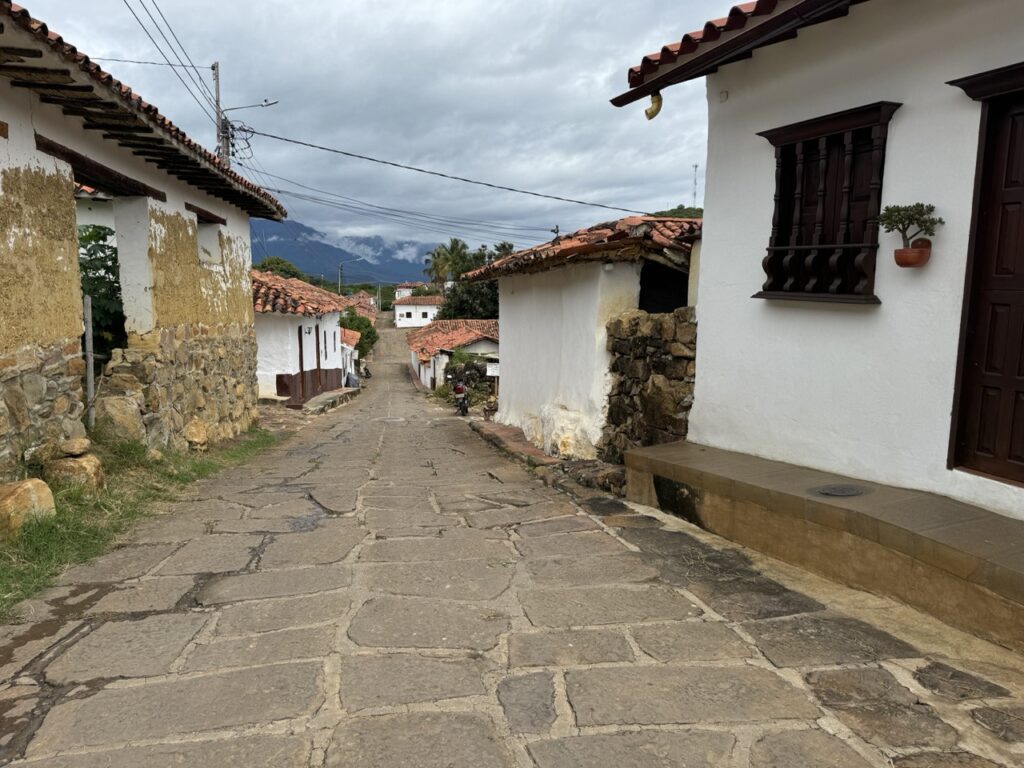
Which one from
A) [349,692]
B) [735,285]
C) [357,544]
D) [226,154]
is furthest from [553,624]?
[226,154]

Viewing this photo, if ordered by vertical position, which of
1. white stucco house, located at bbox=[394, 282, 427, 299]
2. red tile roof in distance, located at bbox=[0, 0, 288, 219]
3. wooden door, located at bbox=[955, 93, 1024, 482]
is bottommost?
wooden door, located at bbox=[955, 93, 1024, 482]

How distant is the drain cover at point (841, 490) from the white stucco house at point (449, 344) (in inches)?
1012

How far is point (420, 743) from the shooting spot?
7.76 feet

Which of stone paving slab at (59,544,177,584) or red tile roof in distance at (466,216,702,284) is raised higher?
red tile roof in distance at (466,216,702,284)

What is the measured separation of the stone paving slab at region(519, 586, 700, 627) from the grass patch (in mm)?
2685

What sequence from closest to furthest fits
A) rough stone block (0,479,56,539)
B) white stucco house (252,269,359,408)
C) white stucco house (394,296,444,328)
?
1. rough stone block (0,479,56,539)
2. white stucco house (252,269,359,408)
3. white stucco house (394,296,444,328)

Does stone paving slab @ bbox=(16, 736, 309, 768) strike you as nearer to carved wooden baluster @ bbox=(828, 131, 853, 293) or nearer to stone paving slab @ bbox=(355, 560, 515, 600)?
stone paving slab @ bbox=(355, 560, 515, 600)

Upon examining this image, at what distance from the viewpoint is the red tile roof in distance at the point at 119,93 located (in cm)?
394

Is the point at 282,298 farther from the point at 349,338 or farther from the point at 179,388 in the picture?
Answer: the point at 349,338

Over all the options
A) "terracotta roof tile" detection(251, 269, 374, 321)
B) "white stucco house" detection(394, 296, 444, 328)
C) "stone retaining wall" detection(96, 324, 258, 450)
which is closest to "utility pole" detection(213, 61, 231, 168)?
"terracotta roof tile" detection(251, 269, 374, 321)

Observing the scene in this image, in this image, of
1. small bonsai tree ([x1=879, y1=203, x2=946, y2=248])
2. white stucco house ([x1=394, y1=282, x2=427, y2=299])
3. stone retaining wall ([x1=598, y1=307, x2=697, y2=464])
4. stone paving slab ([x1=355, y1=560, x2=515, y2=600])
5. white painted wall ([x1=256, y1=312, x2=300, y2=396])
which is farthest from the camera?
white stucco house ([x1=394, y1=282, x2=427, y2=299])

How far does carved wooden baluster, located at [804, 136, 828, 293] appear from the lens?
4.73 meters

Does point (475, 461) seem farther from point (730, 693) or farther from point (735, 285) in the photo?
point (730, 693)

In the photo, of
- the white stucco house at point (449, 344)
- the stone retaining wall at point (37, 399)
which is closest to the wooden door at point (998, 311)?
the stone retaining wall at point (37, 399)
